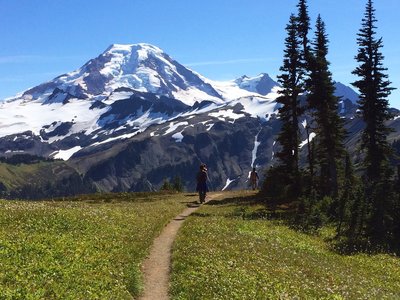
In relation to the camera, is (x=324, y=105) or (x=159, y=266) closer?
(x=159, y=266)

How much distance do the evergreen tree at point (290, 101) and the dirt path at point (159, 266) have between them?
84.1 feet

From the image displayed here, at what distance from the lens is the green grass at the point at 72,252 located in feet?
51.1

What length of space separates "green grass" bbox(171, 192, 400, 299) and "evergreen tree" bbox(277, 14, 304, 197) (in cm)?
1604

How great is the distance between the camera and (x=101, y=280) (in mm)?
17359

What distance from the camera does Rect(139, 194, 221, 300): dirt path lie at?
59.7 feet

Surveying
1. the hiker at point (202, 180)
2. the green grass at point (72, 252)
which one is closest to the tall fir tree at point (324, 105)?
the hiker at point (202, 180)

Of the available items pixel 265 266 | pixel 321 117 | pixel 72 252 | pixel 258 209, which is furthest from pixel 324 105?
pixel 72 252

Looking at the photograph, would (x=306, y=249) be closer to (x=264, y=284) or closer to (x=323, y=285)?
(x=323, y=285)

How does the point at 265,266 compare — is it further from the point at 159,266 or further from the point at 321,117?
the point at 321,117

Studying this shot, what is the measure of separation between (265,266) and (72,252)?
28.5ft

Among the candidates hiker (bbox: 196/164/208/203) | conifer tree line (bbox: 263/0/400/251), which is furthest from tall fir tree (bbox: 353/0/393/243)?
hiker (bbox: 196/164/208/203)

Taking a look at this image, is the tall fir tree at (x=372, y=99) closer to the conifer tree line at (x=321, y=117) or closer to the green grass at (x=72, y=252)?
the conifer tree line at (x=321, y=117)

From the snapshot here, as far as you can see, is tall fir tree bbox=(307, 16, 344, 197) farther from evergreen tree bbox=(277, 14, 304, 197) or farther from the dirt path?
the dirt path

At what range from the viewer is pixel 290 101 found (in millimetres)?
56750
